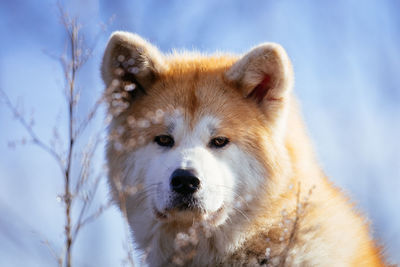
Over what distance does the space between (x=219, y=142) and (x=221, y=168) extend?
0.25m

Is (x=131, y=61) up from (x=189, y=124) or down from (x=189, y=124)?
up

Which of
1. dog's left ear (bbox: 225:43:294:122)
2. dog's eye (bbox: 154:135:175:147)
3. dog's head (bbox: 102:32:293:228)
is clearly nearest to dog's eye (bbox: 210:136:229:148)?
dog's head (bbox: 102:32:293:228)

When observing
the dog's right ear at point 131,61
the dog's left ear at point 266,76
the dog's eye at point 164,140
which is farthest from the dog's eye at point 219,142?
the dog's right ear at point 131,61

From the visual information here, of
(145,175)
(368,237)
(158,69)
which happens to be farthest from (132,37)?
(368,237)

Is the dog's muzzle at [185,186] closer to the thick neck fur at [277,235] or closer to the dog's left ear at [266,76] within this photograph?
the thick neck fur at [277,235]

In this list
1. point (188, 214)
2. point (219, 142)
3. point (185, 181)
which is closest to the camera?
point (185, 181)

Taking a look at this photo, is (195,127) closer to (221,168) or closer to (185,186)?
(221,168)

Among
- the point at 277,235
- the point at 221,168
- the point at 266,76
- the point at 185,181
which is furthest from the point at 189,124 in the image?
the point at 277,235

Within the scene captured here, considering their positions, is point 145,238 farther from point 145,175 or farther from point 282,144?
point 282,144

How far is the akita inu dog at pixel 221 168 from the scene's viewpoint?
3361 mm

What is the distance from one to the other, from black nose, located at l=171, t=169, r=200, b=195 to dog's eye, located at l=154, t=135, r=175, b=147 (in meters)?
0.52

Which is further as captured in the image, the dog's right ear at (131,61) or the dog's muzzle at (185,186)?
the dog's right ear at (131,61)

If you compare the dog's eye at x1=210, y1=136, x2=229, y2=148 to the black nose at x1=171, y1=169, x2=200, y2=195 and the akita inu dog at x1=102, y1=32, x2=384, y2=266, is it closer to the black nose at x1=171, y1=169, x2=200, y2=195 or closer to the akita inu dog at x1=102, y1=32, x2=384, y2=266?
the akita inu dog at x1=102, y1=32, x2=384, y2=266

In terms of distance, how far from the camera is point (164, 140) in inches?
148
